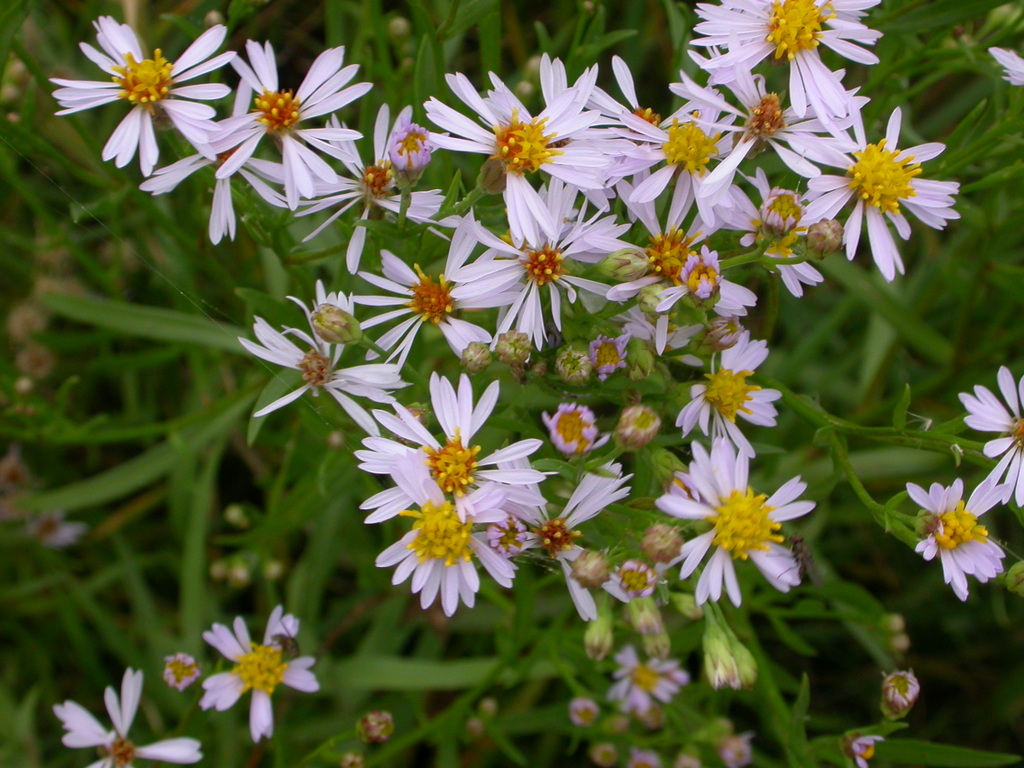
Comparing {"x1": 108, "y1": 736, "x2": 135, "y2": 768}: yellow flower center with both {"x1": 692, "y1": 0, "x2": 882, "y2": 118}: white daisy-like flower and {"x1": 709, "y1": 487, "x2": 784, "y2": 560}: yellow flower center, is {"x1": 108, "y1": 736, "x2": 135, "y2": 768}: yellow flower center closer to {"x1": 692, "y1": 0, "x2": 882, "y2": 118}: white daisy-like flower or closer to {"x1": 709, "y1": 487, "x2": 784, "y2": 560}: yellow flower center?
{"x1": 709, "y1": 487, "x2": 784, "y2": 560}: yellow flower center

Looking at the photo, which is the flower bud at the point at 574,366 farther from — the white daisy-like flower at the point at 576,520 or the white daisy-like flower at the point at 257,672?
the white daisy-like flower at the point at 257,672

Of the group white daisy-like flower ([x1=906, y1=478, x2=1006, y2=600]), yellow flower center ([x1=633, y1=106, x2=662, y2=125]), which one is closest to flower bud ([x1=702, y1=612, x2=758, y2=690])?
white daisy-like flower ([x1=906, y1=478, x2=1006, y2=600])

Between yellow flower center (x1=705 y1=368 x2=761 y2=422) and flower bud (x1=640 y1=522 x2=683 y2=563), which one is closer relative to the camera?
flower bud (x1=640 y1=522 x2=683 y2=563)

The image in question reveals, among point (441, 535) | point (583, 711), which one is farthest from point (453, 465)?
point (583, 711)

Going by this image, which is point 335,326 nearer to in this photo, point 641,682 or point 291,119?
point 291,119

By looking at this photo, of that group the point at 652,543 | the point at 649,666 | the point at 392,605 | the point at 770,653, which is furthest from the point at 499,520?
the point at 770,653

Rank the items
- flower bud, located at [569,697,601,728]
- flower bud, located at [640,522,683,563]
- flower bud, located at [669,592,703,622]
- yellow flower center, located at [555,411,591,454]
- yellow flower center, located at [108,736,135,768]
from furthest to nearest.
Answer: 1. flower bud, located at [569,697,601,728]
2. yellow flower center, located at [108,736,135,768]
3. flower bud, located at [669,592,703,622]
4. yellow flower center, located at [555,411,591,454]
5. flower bud, located at [640,522,683,563]

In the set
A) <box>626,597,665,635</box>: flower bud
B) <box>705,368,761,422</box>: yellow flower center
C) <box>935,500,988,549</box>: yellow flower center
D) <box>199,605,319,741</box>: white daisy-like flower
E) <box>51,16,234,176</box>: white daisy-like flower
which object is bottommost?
<box>199,605,319,741</box>: white daisy-like flower

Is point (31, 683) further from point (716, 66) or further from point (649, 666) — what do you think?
point (716, 66)
